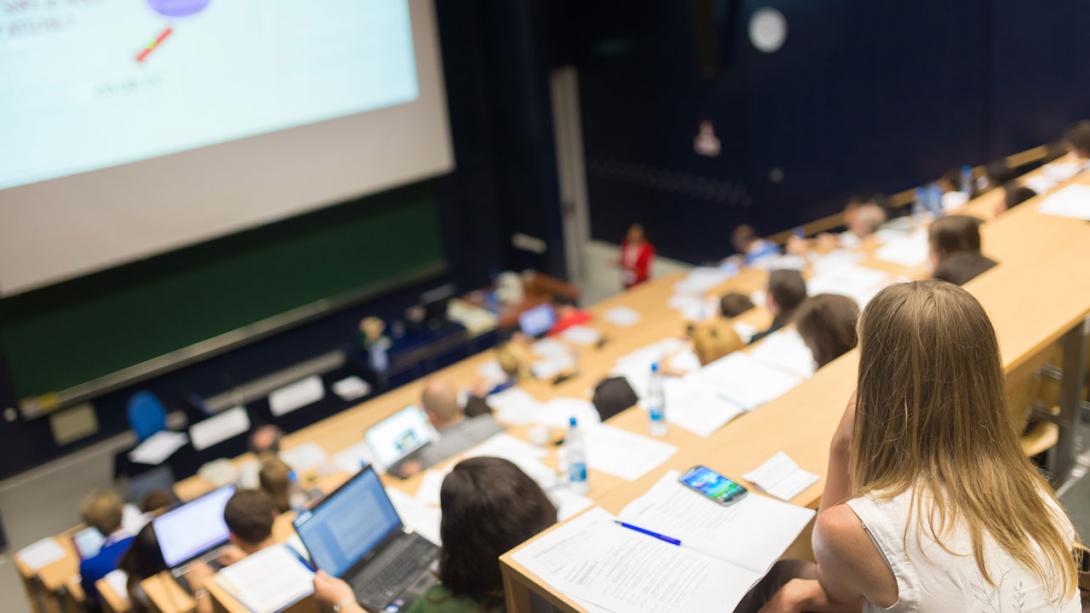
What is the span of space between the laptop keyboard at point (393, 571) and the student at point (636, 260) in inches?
202

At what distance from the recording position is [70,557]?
5.36 meters

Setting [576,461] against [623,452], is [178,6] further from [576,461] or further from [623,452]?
[623,452]

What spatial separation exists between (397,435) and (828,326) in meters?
2.44

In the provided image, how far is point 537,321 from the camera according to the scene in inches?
283

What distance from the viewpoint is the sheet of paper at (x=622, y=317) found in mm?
7051

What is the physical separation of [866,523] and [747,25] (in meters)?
6.52

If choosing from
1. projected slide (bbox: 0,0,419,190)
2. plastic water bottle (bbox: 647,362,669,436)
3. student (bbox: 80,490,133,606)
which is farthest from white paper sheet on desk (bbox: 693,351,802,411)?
projected slide (bbox: 0,0,419,190)

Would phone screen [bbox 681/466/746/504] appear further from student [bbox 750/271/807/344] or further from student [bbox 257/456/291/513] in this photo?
student [bbox 257/456/291/513]

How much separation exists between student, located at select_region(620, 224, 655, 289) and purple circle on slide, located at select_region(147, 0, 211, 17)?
376 cm

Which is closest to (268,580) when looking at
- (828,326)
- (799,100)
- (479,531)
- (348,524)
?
(348,524)

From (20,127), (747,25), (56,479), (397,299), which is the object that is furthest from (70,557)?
(747,25)

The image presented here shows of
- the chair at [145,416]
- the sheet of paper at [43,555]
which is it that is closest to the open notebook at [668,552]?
the sheet of paper at [43,555]

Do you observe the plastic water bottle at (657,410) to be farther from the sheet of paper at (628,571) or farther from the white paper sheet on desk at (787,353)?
the sheet of paper at (628,571)

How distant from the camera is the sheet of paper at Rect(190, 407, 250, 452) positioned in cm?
655
